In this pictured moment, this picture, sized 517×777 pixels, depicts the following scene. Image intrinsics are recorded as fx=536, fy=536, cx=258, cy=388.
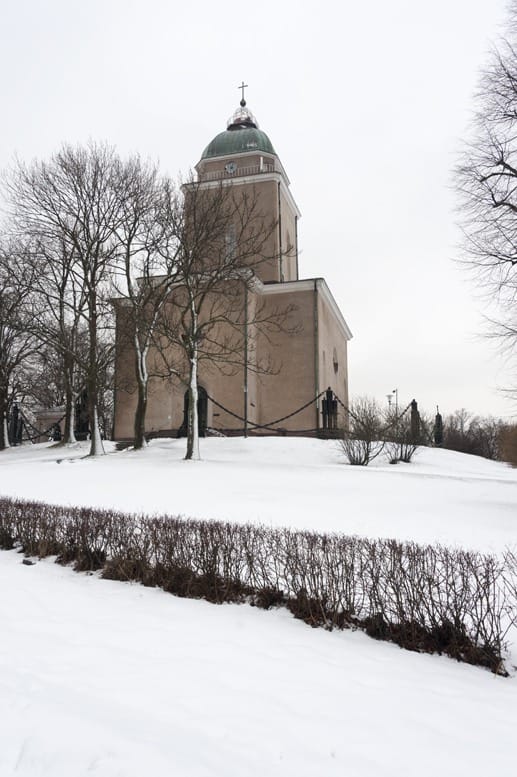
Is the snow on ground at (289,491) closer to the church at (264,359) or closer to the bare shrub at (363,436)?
the bare shrub at (363,436)

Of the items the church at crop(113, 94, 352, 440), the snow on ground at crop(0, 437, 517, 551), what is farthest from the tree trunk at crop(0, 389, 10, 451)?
the snow on ground at crop(0, 437, 517, 551)

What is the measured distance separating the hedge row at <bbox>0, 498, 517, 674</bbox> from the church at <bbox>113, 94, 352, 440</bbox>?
16071 mm

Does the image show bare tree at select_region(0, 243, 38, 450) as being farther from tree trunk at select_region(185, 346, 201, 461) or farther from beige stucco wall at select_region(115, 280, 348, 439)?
tree trunk at select_region(185, 346, 201, 461)

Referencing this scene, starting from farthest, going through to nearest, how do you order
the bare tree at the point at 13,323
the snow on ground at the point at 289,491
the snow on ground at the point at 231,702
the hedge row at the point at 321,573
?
the bare tree at the point at 13,323, the snow on ground at the point at 289,491, the hedge row at the point at 321,573, the snow on ground at the point at 231,702

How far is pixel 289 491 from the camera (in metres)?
11.5

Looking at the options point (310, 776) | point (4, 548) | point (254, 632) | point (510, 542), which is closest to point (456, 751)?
point (310, 776)

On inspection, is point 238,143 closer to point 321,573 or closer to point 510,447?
point 510,447

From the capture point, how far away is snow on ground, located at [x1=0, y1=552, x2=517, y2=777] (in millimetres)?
2525

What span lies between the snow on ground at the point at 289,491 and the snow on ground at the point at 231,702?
140 inches

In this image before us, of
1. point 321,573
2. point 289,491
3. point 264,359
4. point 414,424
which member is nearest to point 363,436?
point 414,424

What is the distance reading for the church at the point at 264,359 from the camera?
24562 millimetres

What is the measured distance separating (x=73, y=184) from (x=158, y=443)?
33.8ft

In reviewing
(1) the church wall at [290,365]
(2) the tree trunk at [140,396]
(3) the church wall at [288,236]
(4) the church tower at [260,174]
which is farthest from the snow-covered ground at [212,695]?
(3) the church wall at [288,236]

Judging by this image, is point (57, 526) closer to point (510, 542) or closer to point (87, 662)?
point (87, 662)
